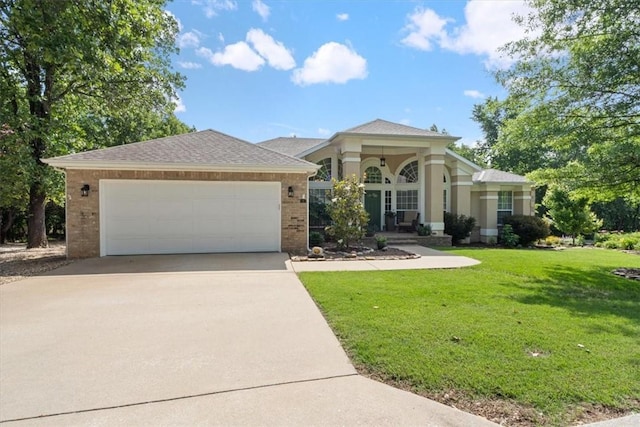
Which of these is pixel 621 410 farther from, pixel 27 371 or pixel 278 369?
pixel 27 371

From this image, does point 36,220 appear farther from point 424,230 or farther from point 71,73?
point 424,230

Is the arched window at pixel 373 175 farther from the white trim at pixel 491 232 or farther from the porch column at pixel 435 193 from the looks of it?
the white trim at pixel 491 232

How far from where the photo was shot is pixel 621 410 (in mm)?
2588

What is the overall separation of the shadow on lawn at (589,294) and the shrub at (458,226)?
7161mm

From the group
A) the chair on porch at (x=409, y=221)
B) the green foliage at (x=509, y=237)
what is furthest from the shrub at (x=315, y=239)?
the green foliage at (x=509, y=237)

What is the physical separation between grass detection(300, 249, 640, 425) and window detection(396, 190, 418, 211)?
938cm

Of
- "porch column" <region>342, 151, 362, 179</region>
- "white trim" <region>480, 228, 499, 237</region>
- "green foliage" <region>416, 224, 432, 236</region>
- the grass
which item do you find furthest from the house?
"white trim" <region>480, 228, 499, 237</region>

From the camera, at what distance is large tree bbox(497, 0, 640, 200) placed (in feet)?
24.2

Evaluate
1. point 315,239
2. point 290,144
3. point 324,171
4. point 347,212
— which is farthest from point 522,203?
point 290,144

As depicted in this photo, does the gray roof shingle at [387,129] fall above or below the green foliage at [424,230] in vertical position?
above

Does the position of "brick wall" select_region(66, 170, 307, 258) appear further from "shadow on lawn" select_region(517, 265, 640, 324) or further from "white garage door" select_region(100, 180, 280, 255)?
"shadow on lawn" select_region(517, 265, 640, 324)

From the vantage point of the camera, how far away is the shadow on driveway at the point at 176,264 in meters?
7.96

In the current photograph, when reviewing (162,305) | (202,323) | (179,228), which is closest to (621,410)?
(202,323)

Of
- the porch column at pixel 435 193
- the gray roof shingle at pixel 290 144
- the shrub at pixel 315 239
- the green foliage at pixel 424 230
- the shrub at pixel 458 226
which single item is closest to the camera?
the shrub at pixel 315 239
